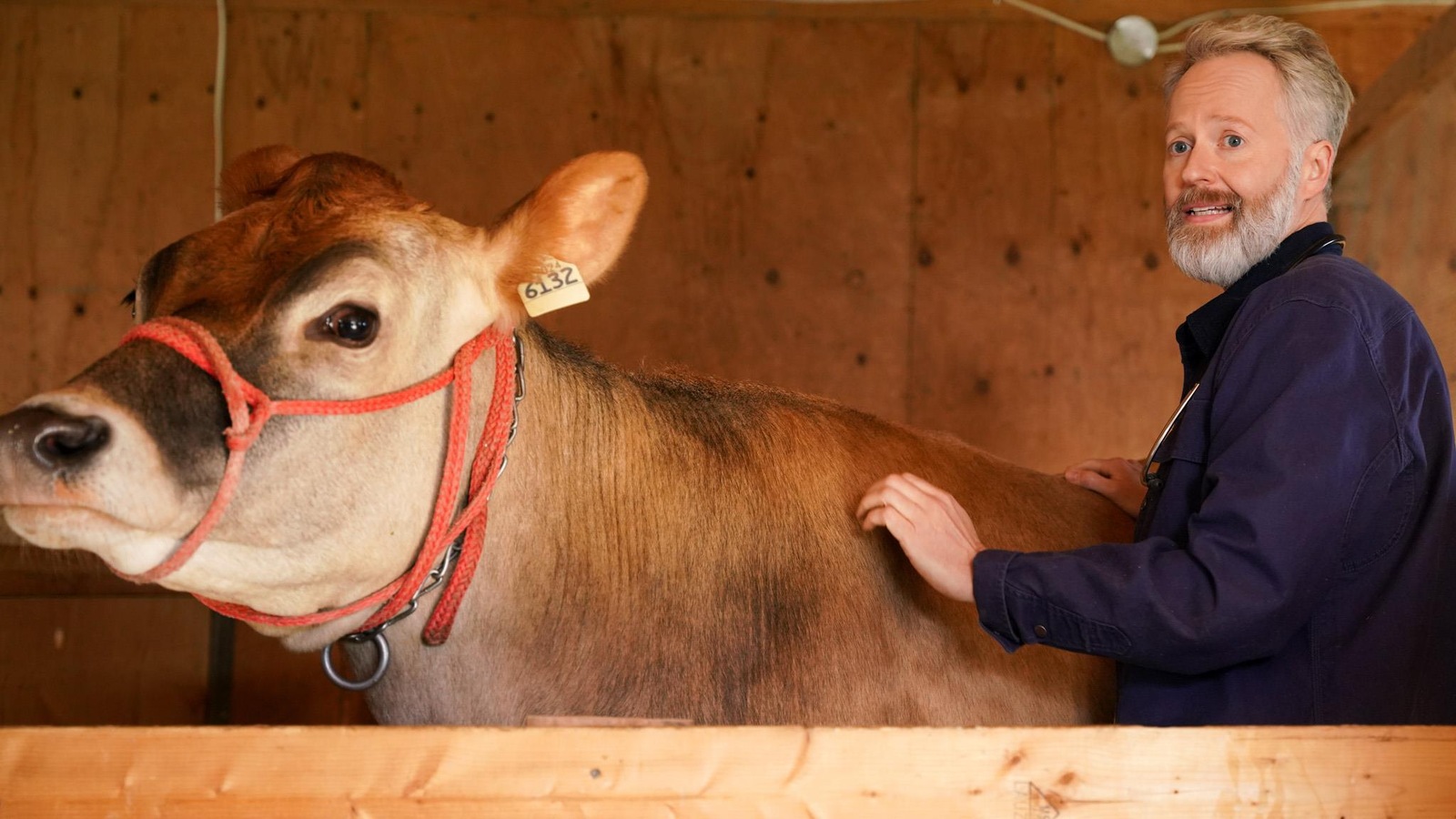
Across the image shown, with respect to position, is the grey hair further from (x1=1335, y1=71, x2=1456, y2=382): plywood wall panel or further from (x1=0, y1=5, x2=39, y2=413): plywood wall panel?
(x1=0, y1=5, x2=39, y2=413): plywood wall panel

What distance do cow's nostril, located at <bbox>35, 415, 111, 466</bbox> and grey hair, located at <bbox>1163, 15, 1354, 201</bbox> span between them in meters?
2.17

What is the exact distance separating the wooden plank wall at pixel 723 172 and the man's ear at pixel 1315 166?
7.61ft

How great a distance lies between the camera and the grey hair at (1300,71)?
8.43ft

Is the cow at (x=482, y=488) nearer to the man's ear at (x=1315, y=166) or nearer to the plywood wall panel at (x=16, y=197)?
the man's ear at (x=1315, y=166)

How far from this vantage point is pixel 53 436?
1.76 m

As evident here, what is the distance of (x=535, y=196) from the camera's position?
7.55 feet

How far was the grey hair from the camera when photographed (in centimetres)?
257

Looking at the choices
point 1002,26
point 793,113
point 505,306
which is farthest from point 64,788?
point 1002,26

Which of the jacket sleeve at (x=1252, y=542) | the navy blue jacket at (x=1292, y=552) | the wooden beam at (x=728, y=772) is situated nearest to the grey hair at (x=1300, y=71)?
the navy blue jacket at (x=1292, y=552)

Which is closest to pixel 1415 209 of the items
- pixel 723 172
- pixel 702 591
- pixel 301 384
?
pixel 723 172

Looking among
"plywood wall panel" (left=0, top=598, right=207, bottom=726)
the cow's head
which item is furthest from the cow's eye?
"plywood wall panel" (left=0, top=598, right=207, bottom=726)

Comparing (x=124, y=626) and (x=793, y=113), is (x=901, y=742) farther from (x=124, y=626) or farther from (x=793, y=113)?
(x=124, y=626)

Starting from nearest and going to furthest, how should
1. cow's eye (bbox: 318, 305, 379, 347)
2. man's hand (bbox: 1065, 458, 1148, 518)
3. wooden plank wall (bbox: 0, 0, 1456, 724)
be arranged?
cow's eye (bbox: 318, 305, 379, 347), man's hand (bbox: 1065, 458, 1148, 518), wooden plank wall (bbox: 0, 0, 1456, 724)

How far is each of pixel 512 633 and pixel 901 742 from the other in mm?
931
